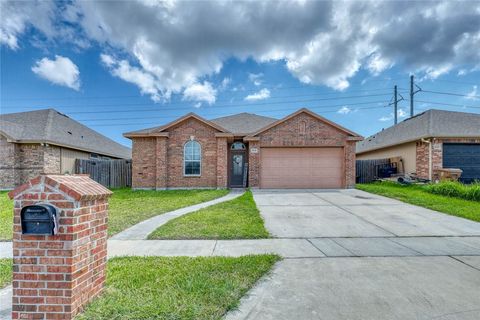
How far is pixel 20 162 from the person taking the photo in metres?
15.1

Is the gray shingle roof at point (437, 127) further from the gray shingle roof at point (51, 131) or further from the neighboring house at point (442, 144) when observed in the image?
the gray shingle roof at point (51, 131)

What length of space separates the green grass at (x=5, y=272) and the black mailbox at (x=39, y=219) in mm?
1749

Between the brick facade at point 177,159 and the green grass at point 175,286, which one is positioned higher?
the brick facade at point 177,159

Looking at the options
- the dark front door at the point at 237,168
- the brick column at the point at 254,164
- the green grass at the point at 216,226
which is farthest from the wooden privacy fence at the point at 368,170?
the green grass at the point at 216,226

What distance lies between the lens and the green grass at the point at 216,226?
568 centimetres

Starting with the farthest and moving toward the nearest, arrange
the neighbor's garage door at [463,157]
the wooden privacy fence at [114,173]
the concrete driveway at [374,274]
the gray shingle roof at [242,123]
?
the gray shingle roof at [242,123] → the wooden privacy fence at [114,173] → the neighbor's garage door at [463,157] → the concrete driveway at [374,274]

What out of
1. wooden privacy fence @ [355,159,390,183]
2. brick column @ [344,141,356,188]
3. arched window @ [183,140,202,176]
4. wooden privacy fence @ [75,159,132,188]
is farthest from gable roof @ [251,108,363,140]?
wooden privacy fence @ [75,159,132,188]

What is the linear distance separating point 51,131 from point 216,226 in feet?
51.0

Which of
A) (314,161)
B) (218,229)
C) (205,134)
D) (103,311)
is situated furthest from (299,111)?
(103,311)

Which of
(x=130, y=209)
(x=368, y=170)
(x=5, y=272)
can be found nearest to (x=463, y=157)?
(x=368, y=170)

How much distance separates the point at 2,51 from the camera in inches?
488

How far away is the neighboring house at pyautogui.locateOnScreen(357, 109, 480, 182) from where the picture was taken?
14.9m

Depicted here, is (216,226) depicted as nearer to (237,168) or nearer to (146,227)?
(146,227)

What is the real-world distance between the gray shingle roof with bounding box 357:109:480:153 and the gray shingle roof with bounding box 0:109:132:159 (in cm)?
2248
